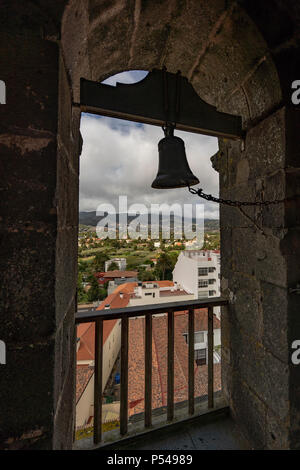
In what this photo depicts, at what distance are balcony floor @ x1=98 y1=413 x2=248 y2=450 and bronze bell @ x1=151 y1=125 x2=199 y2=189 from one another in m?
1.74

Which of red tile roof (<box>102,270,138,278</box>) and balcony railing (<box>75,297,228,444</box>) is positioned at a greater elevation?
red tile roof (<box>102,270,138,278</box>)

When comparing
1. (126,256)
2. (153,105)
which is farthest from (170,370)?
(153,105)

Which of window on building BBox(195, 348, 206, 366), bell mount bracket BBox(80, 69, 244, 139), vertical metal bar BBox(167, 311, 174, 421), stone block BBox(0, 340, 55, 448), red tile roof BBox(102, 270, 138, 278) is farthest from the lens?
window on building BBox(195, 348, 206, 366)

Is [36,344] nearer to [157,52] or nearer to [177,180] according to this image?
[177,180]

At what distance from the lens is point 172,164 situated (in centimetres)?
135

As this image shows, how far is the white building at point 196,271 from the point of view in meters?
2.42

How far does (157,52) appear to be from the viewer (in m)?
1.51

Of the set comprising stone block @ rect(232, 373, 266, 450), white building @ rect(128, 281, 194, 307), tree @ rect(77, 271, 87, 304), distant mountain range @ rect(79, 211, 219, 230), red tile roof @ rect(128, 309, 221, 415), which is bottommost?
red tile roof @ rect(128, 309, 221, 415)

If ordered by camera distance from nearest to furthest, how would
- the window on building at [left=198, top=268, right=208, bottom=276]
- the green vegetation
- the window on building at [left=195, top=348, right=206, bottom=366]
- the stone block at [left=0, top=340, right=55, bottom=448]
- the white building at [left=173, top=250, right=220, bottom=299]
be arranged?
the stone block at [left=0, top=340, right=55, bottom=448] → the green vegetation → the white building at [left=173, top=250, right=220, bottom=299] → the window on building at [left=198, top=268, right=208, bottom=276] → the window on building at [left=195, top=348, right=206, bottom=366]

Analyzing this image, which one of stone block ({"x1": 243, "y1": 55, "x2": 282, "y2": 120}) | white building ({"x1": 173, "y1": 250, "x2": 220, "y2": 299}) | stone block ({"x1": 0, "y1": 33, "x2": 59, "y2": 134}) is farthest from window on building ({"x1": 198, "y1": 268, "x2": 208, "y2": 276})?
stone block ({"x1": 0, "y1": 33, "x2": 59, "y2": 134})

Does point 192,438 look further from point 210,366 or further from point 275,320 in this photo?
point 275,320

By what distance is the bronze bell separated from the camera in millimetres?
1323

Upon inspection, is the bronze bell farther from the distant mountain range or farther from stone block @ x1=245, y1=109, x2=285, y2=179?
the distant mountain range

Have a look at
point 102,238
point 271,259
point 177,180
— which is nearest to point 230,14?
point 177,180
